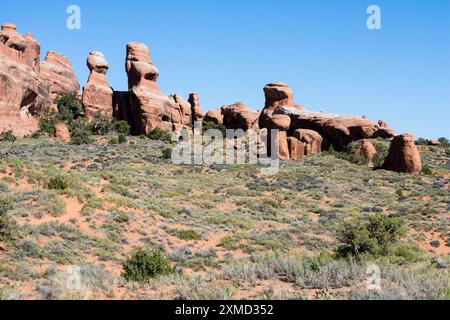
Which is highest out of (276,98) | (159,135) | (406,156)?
(276,98)

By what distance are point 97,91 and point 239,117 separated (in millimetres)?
22725

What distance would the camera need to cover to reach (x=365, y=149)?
156ft

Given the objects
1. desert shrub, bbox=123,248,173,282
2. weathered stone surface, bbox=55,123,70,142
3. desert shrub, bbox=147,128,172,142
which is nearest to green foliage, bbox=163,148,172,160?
desert shrub, bbox=147,128,172,142

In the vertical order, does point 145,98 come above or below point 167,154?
above

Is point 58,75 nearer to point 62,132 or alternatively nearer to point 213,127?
point 62,132

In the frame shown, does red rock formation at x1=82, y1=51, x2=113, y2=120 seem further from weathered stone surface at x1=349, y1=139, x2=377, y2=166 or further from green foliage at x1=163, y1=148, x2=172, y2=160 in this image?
weathered stone surface at x1=349, y1=139, x2=377, y2=166

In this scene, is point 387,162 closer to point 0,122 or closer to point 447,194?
point 447,194

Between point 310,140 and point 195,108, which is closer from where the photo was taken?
point 310,140

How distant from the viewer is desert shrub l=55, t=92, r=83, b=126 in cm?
6444

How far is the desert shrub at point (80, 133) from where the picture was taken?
52844mm

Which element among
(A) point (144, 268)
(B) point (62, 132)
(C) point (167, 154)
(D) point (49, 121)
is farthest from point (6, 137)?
(A) point (144, 268)

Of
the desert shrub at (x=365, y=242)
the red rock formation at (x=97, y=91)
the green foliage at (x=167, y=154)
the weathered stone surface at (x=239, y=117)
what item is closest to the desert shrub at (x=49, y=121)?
the red rock formation at (x=97, y=91)

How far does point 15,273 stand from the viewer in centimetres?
1136

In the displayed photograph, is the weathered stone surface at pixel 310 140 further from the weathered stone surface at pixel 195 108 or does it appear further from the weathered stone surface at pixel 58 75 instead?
the weathered stone surface at pixel 58 75
